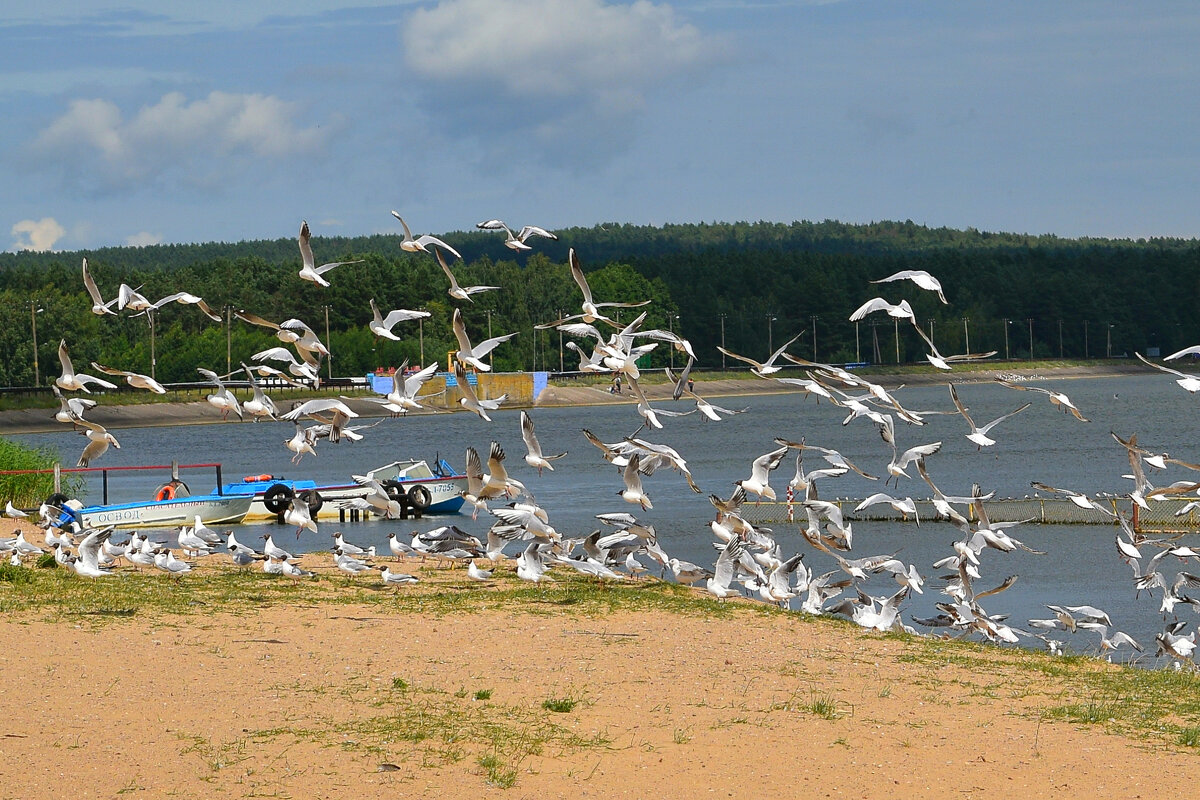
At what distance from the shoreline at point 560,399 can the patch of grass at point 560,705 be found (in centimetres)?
5580

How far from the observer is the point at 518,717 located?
11164 millimetres

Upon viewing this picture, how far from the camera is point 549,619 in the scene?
16203mm

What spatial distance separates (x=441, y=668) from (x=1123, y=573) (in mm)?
16637

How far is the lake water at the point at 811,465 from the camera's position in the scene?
26.1m

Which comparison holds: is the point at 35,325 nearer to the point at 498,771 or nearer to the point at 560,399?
the point at 560,399

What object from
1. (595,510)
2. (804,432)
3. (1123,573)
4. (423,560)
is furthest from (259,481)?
(804,432)

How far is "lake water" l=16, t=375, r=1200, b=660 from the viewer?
26092 millimetres

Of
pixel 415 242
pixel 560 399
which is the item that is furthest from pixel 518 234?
pixel 560 399

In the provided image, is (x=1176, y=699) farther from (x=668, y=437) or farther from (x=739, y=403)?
(x=739, y=403)

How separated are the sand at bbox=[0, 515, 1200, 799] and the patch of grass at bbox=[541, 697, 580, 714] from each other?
3.0 inches

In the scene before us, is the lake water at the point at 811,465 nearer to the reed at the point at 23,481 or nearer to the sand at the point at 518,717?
the reed at the point at 23,481

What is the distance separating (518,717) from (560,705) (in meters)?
0.42

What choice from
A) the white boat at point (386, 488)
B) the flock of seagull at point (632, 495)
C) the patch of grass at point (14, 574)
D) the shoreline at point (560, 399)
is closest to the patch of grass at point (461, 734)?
the flock of seagull at point (632, 495)

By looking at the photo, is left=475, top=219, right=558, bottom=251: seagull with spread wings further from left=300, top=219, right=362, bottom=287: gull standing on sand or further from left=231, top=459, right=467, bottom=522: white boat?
left=231, top=459, right=467, bottom=522: white boat
